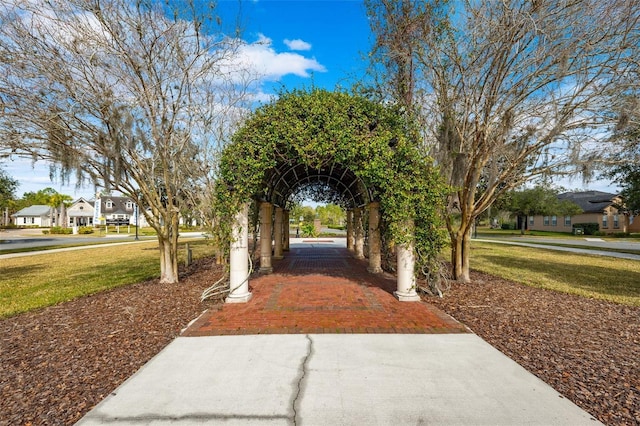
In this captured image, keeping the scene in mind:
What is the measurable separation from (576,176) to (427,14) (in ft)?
17.5

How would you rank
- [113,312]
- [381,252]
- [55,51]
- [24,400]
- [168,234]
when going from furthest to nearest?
[381,252] → [168,234] → [55,51] → [113,312] → [24,400]

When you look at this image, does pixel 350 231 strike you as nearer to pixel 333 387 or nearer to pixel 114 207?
pixel 333 387

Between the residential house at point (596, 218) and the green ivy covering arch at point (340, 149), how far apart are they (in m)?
44.4

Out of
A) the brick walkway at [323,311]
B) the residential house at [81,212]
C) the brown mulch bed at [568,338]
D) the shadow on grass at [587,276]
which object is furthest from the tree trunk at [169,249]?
the residential house at [81,212]

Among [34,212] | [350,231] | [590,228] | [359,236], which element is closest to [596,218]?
[590,228]

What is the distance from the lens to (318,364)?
3.58 metres

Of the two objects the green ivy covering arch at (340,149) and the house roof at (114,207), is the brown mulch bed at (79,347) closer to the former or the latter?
the green ivy covering arch at (340,149)

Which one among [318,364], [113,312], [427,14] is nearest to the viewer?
[318,364]

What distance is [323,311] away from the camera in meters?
5.64

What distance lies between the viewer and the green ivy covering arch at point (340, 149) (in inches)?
234

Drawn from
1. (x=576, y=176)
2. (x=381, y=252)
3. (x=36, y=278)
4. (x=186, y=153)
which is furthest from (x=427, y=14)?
(x=36, y=278)

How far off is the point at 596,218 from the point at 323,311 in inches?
2009

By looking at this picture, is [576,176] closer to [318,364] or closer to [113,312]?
[318,364]

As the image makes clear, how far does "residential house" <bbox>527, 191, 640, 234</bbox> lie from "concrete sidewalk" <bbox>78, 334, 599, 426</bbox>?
4644 cm
